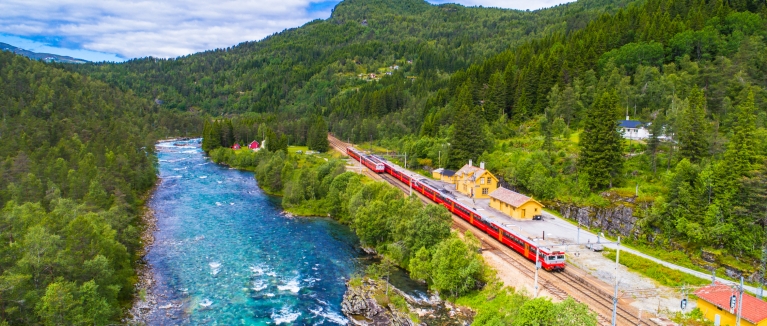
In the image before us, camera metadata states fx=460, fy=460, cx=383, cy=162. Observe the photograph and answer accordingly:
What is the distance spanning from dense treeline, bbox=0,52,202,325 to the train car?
31229 millimetres

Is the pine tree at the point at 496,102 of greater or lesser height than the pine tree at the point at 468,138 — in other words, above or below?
above

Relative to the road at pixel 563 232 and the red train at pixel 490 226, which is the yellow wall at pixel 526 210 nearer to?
the road at pixel 563 232

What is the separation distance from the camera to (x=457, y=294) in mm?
36500

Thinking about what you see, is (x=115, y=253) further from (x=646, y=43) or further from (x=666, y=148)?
(x=646, y=43)

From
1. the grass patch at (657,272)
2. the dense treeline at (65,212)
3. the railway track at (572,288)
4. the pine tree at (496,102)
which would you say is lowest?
the railway track at (572,288)

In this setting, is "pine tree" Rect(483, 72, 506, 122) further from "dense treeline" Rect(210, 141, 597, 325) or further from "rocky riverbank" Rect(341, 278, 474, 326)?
"rocky riverbank" Rect(341, 278, 474, 326)

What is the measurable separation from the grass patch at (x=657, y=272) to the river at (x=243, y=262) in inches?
916

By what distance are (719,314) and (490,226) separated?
21.0 m

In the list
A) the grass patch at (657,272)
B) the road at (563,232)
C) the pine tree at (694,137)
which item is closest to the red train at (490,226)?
the road at (563,232)

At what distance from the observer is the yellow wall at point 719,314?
25.7m

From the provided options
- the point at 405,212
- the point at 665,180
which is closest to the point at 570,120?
the point at 665,180

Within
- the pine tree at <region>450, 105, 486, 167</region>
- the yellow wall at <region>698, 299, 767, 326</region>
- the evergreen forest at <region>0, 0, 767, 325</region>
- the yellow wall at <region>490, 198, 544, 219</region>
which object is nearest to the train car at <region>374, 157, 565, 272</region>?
the yellow wall at <region>490, 198, 544, 219</region>

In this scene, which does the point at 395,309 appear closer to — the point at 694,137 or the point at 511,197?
the point at 511,197

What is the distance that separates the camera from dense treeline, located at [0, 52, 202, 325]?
26.5 metres
